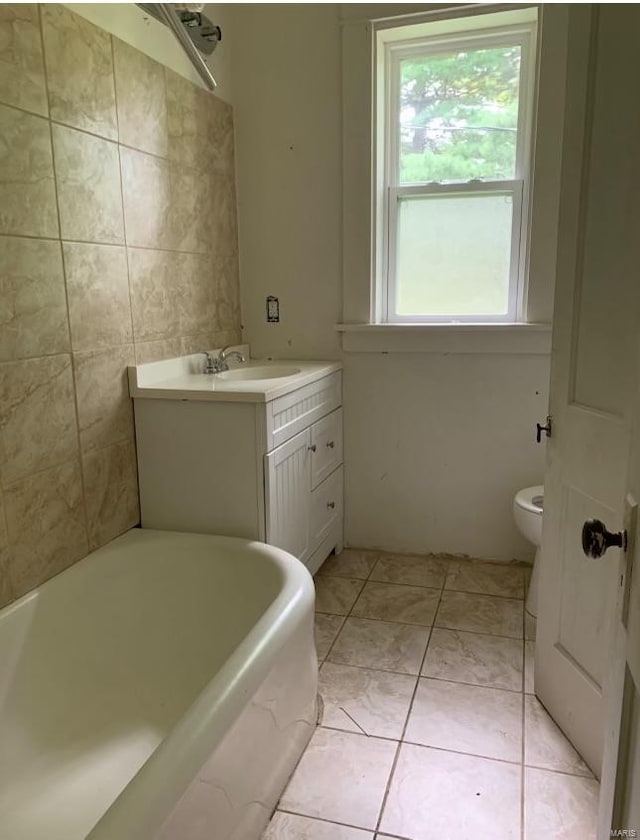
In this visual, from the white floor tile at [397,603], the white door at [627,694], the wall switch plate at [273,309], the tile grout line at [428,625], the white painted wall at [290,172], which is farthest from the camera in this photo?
the wall switch plate at [273,309]

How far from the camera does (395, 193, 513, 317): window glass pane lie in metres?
2.56

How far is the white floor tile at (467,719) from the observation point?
65.4 inches

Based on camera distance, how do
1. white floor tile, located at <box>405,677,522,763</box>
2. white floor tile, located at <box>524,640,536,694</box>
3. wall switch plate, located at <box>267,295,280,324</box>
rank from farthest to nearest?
wall switch plate, located at <box>267,295,280,324</box> < white floor tile, located at <box>524,640,536,694</box> < white floor tile, located at <box>405,677,522,763</box>

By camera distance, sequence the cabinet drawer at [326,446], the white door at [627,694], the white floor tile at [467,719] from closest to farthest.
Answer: the white door at [627,694] < the white floor tile at [467,719] < the cabinet drawer at [326,446]

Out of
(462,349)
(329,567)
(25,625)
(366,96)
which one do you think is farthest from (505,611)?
(366,96)

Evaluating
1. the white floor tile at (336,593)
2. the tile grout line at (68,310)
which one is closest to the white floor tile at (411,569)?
the white floor tile at (336,593)

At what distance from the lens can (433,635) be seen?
86.0 inches

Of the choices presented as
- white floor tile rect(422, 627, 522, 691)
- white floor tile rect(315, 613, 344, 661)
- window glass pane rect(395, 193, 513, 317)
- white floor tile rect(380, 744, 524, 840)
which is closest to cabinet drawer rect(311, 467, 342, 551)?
white floor tile rect(315, 613, 344, 661)

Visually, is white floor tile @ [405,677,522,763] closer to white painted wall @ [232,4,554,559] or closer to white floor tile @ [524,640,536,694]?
white floor tile @ [524,640,536,694]

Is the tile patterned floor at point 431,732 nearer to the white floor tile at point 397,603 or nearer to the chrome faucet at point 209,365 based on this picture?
the white floor tile at point 397,603

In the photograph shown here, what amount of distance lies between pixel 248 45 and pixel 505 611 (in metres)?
2.59

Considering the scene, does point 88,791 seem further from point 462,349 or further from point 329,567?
point 462,349

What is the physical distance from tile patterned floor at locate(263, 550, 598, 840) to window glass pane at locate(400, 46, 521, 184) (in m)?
1.79

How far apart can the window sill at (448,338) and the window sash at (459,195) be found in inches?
4.4
